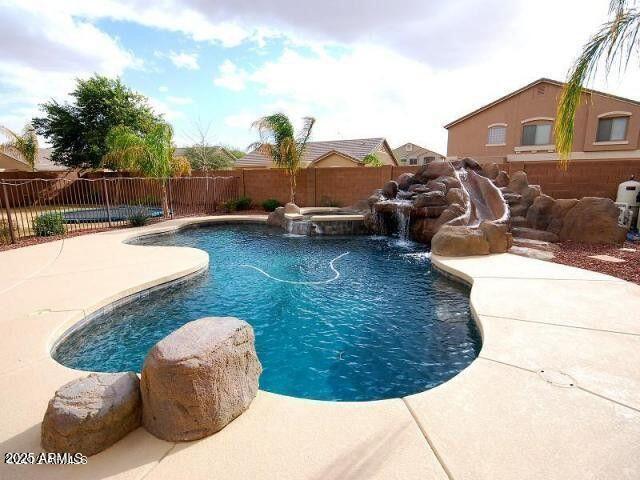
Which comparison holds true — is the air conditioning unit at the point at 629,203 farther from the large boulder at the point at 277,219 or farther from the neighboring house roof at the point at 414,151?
the neighboring house roof at the point at 414,151

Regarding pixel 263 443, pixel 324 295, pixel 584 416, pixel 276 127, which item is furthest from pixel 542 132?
pixel 263 443

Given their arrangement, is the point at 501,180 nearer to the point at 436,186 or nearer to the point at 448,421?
the point at 436,186

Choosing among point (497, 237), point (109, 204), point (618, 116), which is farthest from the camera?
point (618, 116)

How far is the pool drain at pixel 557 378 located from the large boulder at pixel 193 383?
2.72 metres

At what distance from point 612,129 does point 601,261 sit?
1922 centimetres

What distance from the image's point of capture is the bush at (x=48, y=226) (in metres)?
10.4

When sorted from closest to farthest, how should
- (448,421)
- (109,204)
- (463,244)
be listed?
(448,421) < (463,244) < (109,204)

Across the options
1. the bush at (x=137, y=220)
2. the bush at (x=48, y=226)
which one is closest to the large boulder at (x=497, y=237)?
the bush at (x=137, y=220)

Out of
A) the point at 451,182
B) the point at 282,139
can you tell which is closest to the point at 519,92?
the point at 451,182

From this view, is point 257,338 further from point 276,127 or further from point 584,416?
point 276,127

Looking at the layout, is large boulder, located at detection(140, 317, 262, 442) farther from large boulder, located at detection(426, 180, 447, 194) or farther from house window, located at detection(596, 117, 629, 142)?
house window, located at detection(596, 117, 629, 142)

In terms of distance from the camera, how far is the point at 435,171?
1231 centimetres

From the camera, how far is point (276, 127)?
1575 cm

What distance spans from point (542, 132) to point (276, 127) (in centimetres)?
1826
